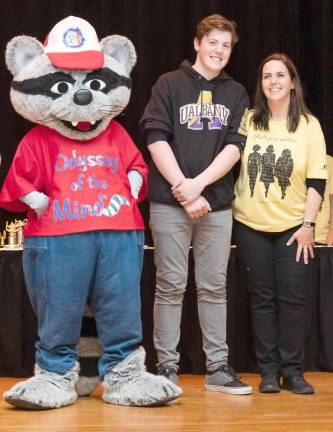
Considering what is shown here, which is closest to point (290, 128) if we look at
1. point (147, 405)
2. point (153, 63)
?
point (147, 405)

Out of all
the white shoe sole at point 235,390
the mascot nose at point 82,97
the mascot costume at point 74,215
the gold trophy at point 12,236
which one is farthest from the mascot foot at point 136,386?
the gold trophy at point 12,236

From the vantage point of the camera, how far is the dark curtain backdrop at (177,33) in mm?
5055

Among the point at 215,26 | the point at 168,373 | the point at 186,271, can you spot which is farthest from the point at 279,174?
the point at 168,373

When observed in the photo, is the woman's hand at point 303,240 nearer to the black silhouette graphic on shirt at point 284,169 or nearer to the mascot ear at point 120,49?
the black silhouette graphic on shirt at point 284,169

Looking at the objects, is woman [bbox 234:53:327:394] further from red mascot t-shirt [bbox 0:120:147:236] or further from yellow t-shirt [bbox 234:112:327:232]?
red mascot t-shirt [bbox 0:120:147:236]

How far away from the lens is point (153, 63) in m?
5.17

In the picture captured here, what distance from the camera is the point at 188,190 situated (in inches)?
142

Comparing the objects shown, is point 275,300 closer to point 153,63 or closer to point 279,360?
point 279,360

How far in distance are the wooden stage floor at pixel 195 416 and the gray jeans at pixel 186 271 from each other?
0.22 metres

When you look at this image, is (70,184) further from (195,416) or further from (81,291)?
(195,416)

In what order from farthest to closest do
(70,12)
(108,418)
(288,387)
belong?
1. (70,12)
2. (288,387)
3. (108,418)

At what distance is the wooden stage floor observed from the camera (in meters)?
3.08

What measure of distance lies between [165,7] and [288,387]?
92.7 inches

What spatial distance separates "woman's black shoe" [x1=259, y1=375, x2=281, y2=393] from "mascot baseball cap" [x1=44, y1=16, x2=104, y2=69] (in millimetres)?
1390
